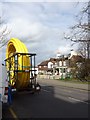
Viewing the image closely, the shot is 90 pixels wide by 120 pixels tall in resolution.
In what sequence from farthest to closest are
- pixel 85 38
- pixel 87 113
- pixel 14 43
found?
pixel 85 38 < pixel 14 43 < pixel 87 113

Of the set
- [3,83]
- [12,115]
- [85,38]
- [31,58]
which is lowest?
[12,115]

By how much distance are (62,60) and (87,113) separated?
95.8 metres

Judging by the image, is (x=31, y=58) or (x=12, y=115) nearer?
(x=12, y=115)

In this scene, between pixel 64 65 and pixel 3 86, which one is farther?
pixel 64 65

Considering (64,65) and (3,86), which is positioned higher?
(64,65)

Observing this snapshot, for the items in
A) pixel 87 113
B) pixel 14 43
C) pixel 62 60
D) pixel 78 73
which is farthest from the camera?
pixel 62 60

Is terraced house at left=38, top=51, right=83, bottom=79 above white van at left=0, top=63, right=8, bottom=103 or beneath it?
above

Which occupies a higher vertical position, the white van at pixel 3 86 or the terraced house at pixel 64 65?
the terraced house at pixel 64 65

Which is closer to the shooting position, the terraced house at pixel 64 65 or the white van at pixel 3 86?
the white van at pixel 3 86

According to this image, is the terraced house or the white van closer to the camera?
the white van

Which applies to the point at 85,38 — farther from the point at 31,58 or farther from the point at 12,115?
the point at 12,115

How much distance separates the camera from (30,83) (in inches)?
875

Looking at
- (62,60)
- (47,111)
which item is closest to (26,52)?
(47,111)

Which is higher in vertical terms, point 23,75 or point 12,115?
point 23,75
